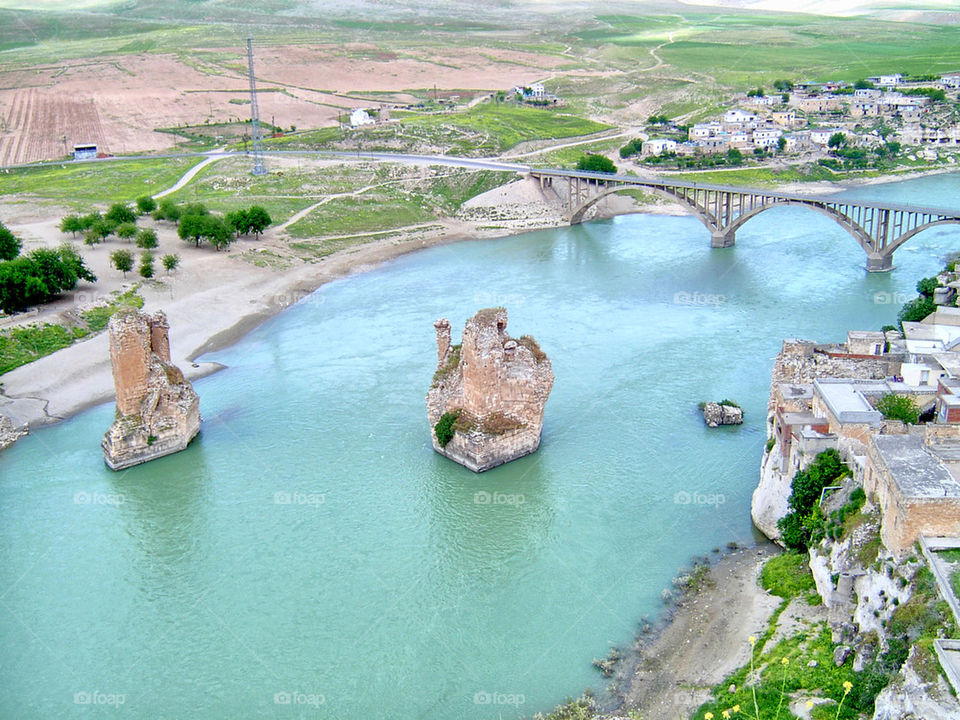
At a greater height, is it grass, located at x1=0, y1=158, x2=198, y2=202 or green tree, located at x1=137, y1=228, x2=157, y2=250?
grass, located at x1=0, y1=158, x2=198, y2=202

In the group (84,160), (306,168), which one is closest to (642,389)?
(306,168)

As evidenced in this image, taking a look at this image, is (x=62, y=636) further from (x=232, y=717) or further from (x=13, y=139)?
(x=13, y=139)

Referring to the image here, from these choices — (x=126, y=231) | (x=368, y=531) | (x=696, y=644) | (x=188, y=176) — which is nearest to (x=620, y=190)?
(x=126, y=231)

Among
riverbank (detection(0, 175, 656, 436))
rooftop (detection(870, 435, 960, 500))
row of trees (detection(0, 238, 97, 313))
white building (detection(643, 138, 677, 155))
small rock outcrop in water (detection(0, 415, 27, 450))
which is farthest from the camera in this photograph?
white building (detection(643, 138, 677, 155))

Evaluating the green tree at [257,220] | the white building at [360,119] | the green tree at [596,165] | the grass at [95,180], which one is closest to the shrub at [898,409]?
the green tree at [257,220]

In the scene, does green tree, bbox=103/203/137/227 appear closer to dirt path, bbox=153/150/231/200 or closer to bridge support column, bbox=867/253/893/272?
dirt path, bbox=153/150/231/200

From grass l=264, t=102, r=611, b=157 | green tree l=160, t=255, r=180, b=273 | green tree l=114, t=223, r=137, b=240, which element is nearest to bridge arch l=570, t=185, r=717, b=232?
grass l=264, t=102, r=611, b=157

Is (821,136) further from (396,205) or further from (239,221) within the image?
(239,221)
